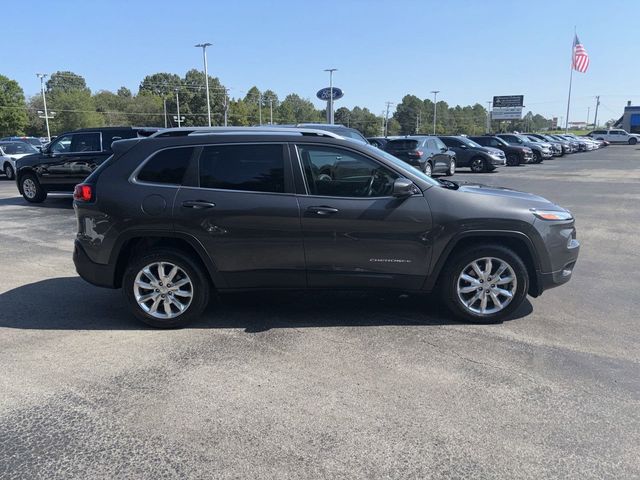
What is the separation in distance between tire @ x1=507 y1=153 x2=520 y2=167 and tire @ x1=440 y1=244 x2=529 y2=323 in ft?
84.6

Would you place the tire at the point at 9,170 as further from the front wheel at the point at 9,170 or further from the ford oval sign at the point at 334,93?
the ford oval sign at the point at 334,93

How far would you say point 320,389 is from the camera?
361cm

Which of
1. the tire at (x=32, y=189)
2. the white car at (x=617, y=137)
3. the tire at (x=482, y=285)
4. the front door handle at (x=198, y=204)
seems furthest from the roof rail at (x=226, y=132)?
the white car at (x=617, y=137)

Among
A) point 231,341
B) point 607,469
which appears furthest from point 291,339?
point 607,469

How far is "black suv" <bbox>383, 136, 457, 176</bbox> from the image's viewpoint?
63.2 ft

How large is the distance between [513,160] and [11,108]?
92.0 metres

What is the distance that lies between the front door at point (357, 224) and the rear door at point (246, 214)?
0.48ft

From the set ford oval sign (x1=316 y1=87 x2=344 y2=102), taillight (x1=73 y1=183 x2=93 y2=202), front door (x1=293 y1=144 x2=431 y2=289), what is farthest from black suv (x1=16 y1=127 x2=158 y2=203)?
ford oval sign (x1=316 y1=87 x2=344 y2=102)

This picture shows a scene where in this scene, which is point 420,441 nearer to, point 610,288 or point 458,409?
point 458,409

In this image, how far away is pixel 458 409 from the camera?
334 centimetres

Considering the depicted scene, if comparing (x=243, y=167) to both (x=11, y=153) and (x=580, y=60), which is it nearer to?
(x=11, y=153)

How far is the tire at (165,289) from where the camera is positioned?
4.71 metres

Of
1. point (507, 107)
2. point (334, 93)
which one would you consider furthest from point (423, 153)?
point (507, 107)

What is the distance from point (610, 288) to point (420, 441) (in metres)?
4.21
